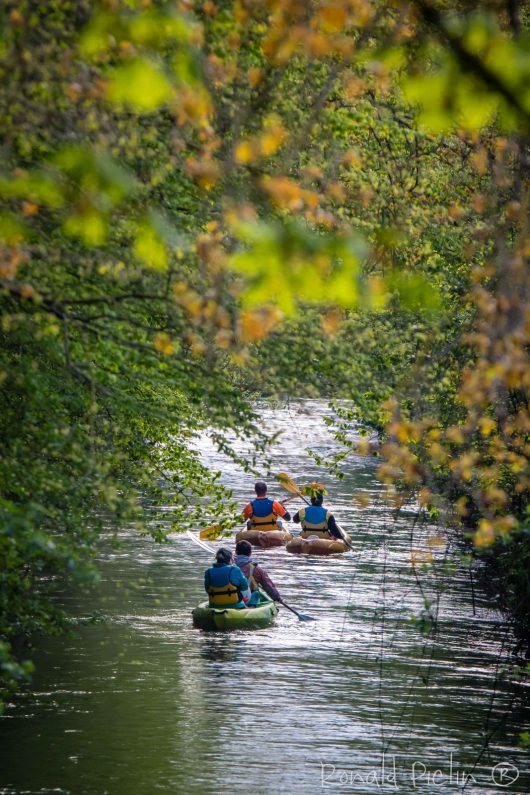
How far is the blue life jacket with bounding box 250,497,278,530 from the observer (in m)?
27.2

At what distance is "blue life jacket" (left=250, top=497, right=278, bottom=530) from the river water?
5268 mm

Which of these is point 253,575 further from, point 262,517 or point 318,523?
point 262,517

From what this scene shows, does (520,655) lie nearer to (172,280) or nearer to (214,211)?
(214,211)

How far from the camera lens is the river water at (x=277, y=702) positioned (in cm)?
1190

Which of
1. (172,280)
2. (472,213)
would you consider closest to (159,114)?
(172,280)

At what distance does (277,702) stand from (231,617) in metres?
4.12

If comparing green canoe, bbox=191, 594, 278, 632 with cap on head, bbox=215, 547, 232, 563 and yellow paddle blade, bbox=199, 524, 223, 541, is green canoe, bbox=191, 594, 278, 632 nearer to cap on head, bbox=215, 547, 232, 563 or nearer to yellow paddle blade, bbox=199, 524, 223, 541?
cap on head, bbox=215, 547, 232, 563

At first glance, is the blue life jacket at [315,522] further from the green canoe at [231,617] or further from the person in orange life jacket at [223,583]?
the person in orange life jacket at [223,583]

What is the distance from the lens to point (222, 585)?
18781 millimetres

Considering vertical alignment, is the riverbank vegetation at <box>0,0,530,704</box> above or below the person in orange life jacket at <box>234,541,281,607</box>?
above

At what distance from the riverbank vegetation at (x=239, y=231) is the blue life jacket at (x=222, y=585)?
503 centimetres

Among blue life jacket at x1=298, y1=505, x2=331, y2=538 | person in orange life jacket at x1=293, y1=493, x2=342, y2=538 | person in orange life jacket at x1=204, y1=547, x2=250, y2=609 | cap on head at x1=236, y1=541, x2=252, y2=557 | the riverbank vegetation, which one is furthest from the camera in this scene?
blue life jacket at x1=298, y1=505, x2=331, y2=538

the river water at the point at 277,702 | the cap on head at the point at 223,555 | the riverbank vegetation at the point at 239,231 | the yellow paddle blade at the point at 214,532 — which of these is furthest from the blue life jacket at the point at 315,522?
the riverbank vegetation at the point at 239,231

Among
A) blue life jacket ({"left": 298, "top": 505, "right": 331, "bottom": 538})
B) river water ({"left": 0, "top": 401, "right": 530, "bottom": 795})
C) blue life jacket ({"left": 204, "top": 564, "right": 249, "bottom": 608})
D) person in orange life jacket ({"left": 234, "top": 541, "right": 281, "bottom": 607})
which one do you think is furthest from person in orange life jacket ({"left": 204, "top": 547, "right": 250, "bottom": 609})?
blue life jacket ({"left": 298, "top": 505, "right": 331, "bottom": 538})
